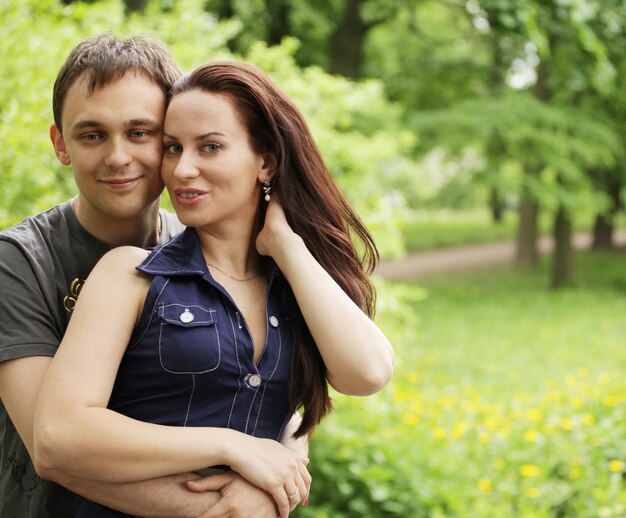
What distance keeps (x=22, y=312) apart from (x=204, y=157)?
55cm

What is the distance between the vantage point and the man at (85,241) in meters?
1.83

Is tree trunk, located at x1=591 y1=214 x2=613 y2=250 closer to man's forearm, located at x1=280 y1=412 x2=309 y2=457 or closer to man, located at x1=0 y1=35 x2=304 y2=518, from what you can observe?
man's forearm, located at x1=280 y1=412 x2=309 y2=457

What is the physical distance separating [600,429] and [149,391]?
16.4 ft

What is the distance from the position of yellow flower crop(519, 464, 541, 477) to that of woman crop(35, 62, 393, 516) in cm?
340

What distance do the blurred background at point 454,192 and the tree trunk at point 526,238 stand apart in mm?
59

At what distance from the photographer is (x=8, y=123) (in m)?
3.41

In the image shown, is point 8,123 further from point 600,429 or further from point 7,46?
point 600,429

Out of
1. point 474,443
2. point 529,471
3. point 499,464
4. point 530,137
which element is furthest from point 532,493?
point 530,137

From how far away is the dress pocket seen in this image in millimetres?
1839

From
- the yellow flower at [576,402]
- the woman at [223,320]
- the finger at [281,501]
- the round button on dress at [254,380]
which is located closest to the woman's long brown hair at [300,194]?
Answer: the woman at [223,320]

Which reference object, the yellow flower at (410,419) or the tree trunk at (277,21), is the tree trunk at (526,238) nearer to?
the tree trunk at (277,21)

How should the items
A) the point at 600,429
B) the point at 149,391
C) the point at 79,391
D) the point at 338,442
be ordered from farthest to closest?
the point at 600,429, the point at 338,442, the point at 149,391, the point at 79,391

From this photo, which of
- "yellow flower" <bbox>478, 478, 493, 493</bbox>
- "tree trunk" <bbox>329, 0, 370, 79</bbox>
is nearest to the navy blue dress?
"yellow flower" <bbox>478, 478, 493, 493</bbox>

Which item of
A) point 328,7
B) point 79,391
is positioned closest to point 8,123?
point 79,391
